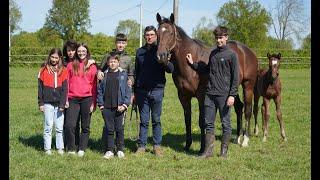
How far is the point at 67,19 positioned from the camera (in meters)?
48.6

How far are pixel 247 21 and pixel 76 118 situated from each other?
43.3 meters

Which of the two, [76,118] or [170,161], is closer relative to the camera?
[170,161]

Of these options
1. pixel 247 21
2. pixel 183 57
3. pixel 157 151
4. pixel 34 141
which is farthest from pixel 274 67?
pixel 247 21

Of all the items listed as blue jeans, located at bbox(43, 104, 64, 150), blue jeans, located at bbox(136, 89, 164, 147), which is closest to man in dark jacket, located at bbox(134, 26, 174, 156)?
blue jeans, located at bbox(136, 89, 164, 147)

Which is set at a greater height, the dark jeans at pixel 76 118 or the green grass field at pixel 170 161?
the dark jeans at pixel 76 118

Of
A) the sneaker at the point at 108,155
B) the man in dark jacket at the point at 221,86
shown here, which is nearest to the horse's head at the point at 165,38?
the man in dark jacket at the point at 221,86

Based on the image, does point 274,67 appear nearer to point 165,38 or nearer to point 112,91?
point 165,38

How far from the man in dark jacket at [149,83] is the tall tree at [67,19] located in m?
42.0

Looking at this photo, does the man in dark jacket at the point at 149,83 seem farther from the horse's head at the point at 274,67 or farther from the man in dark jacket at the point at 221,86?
the horse's head at the point at 274,67

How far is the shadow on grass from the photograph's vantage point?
7.65 meters

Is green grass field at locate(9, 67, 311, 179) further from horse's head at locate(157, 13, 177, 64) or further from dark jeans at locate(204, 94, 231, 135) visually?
horse's head at locate(157, 13, 177, 64)

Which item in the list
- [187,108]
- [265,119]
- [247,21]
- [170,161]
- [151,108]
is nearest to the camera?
[170,161]

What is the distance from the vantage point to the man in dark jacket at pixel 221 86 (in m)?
6.74

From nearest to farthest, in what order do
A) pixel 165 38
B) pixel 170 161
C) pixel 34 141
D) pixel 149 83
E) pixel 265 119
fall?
pixel 170 161 < pixel 165 38 < pixel 149 83 < pixel 34 141 < pixel 265 119
